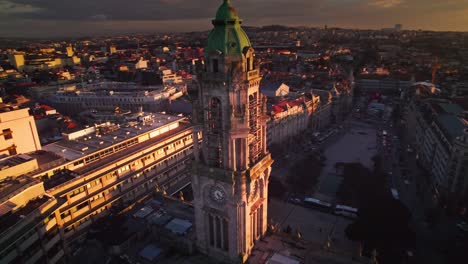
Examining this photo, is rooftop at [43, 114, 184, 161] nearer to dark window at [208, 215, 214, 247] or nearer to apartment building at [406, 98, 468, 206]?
dark window at [208, 215, 214, 247]

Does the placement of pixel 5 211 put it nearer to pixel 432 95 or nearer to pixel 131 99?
pixel 131 99

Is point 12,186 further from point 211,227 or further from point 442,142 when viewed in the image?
point 442,142

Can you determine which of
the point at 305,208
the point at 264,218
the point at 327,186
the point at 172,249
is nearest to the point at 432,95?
the point at 327,186

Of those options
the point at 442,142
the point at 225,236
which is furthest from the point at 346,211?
the point at 225,236

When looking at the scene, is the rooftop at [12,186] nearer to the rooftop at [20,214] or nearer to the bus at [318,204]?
the rooftop at [20,214]

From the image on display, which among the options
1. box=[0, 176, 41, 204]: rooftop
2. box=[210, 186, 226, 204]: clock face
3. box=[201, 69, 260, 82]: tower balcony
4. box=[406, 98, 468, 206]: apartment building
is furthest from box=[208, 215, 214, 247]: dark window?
box=[406, 98, 468, 206]: apartment building

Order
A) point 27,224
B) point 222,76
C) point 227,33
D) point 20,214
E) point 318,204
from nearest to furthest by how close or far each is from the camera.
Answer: point 227,33 < point 222,76 < point 27,224 < point 20,214 < point 318,204

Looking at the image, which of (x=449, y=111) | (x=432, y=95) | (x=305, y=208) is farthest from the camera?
(x=432, y=95)
